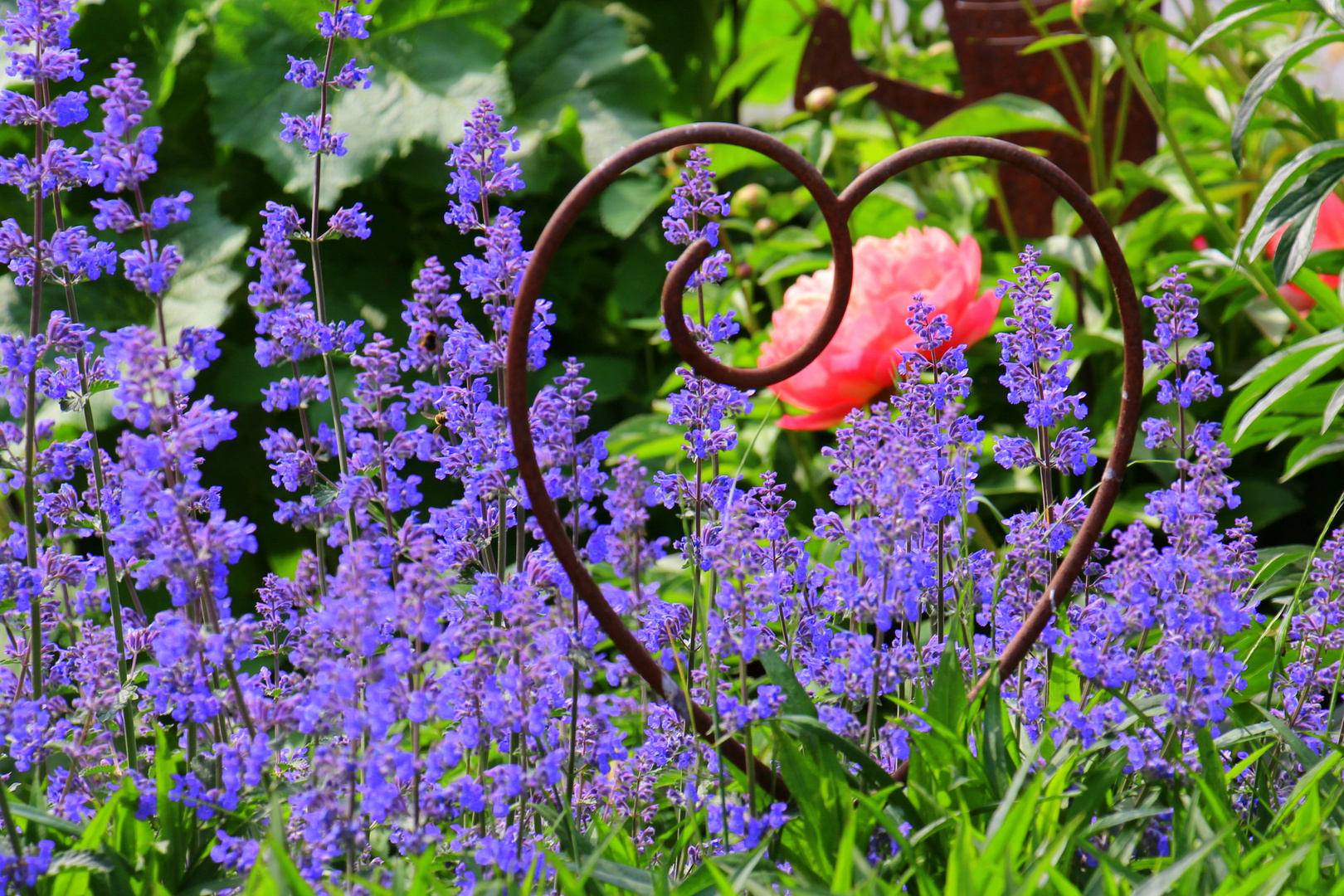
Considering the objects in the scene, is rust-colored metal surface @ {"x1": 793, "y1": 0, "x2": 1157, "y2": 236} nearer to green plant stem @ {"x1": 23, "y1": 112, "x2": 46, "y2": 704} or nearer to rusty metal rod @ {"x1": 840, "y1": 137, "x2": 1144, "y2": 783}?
rusty metal rod @ {"x1": 840, "y1": 137, "x2": 1144, "y2": 783}

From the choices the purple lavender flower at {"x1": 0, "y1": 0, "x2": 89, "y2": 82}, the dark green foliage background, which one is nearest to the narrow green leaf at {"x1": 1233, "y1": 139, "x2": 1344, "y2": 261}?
the dark green foliage background

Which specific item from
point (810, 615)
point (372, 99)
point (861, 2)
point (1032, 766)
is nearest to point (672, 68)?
point (861, 2)

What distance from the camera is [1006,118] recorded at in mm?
1903

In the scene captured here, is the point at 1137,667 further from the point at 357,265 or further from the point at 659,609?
the point at 357,265

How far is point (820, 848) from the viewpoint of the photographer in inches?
35.6

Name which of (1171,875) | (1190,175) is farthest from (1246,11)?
(1171,875)

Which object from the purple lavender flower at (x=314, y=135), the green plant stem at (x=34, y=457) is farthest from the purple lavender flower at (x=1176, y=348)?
the green plant stem at (x=34, y=457)

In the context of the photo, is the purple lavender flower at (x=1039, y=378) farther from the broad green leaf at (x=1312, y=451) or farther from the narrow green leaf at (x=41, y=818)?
the narrow green leaf at (x=41, y=818)

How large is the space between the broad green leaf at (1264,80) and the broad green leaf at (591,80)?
1668 mm

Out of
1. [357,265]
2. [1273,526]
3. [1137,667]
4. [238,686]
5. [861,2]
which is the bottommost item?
[1273,526]

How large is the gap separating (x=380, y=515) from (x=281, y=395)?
5.5 inches

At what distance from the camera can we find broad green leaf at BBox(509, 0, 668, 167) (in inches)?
Result: 109

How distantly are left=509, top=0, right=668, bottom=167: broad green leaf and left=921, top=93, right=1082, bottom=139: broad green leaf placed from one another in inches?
39.7

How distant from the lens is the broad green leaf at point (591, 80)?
2770 mm
